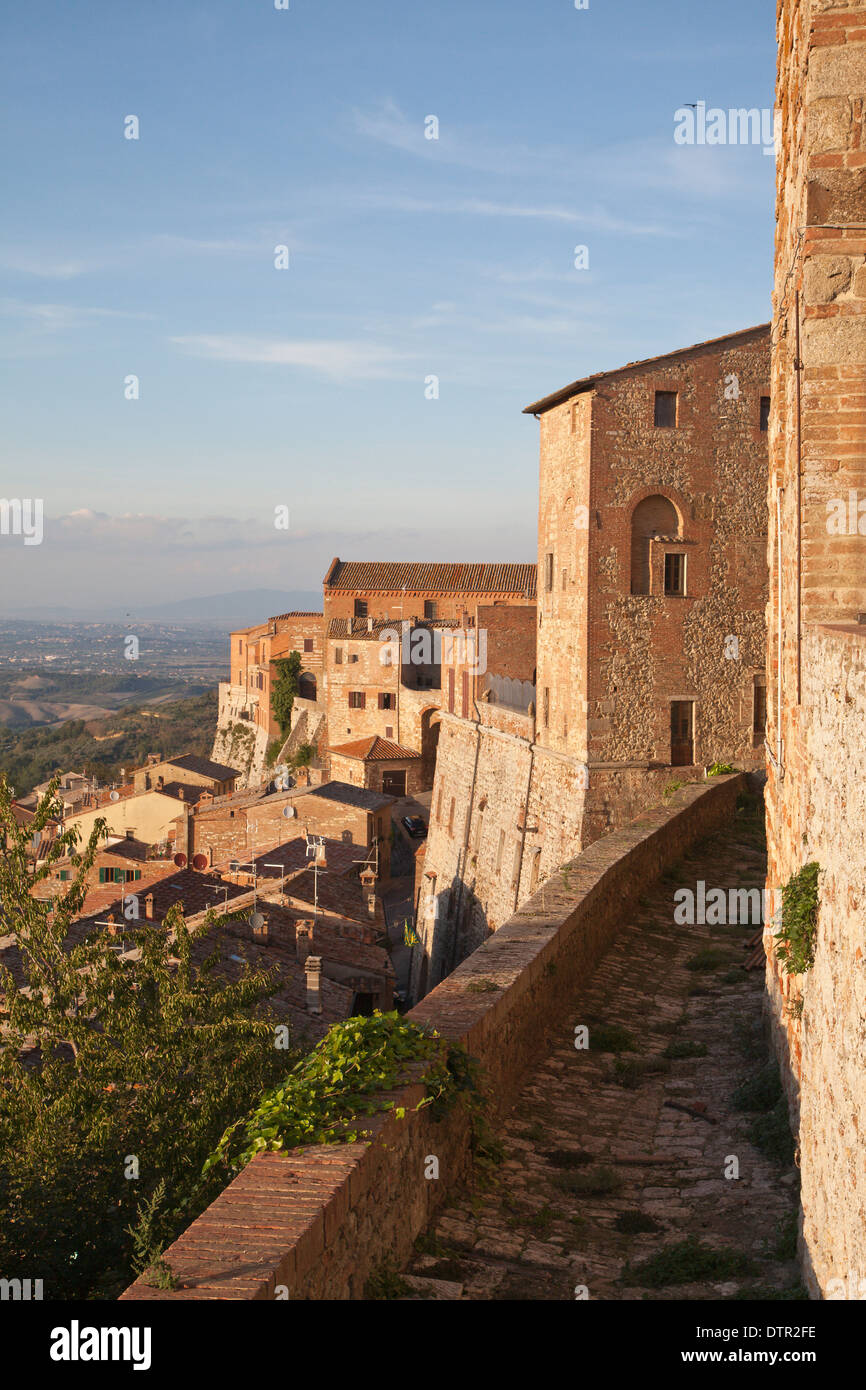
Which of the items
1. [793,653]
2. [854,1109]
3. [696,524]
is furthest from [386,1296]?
[696,524]

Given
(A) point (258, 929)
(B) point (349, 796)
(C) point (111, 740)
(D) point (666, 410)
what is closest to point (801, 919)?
(A) point (258, 929)

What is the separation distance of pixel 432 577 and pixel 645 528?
1751 inches

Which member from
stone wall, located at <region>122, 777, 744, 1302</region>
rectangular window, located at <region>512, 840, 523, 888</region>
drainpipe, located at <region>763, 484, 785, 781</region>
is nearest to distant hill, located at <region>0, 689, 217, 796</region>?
rectangular window, located at <region>512, 840, 523, 888</region>

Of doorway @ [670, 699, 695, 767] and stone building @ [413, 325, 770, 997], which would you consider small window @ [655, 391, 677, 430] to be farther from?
doorway @ [670, 699, 695, 767]

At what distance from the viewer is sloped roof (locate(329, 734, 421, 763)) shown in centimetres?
4909

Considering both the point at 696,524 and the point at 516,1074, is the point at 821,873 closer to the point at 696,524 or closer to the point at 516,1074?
the point at 516,1074

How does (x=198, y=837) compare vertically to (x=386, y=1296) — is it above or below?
below

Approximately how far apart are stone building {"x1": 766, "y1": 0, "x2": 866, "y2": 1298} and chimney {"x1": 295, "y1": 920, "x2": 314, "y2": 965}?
13780mm

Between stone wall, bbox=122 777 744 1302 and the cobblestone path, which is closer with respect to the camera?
stone wall, bbox=122 777 744 1302

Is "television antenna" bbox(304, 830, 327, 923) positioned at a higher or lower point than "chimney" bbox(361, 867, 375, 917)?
higher

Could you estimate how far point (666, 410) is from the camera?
21.4m

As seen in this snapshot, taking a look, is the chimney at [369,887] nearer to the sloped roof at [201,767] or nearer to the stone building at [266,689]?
the sloped roof at [201,767]

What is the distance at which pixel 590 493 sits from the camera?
21.2 m
